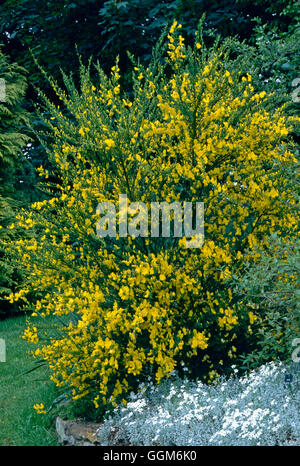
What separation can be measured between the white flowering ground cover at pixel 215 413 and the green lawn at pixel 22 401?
0.71 meters

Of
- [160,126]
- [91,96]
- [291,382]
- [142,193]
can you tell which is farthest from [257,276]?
[91,96]

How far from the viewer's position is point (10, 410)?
470 centimetres

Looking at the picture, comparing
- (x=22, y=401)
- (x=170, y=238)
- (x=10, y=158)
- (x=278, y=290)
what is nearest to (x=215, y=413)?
(x=278, y=290)

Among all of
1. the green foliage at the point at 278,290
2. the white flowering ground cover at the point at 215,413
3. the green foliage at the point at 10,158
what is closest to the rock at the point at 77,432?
the white flowering ground cover at the point at 215,413

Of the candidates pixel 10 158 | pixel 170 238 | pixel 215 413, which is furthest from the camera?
pixel 10 158

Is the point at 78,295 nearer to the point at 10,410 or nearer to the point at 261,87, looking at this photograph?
the point at 10,410

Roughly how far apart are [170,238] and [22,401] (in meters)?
2.17

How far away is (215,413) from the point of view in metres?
3.42

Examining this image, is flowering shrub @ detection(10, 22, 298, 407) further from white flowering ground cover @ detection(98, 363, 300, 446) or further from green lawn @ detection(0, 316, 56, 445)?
green lawn @ detection(0, 316, 56, 445)

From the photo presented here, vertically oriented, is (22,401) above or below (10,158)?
below

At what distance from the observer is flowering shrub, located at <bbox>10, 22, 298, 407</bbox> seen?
376 cm

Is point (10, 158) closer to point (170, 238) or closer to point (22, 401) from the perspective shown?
point (22, 401)

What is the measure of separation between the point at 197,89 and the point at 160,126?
1.32ft
